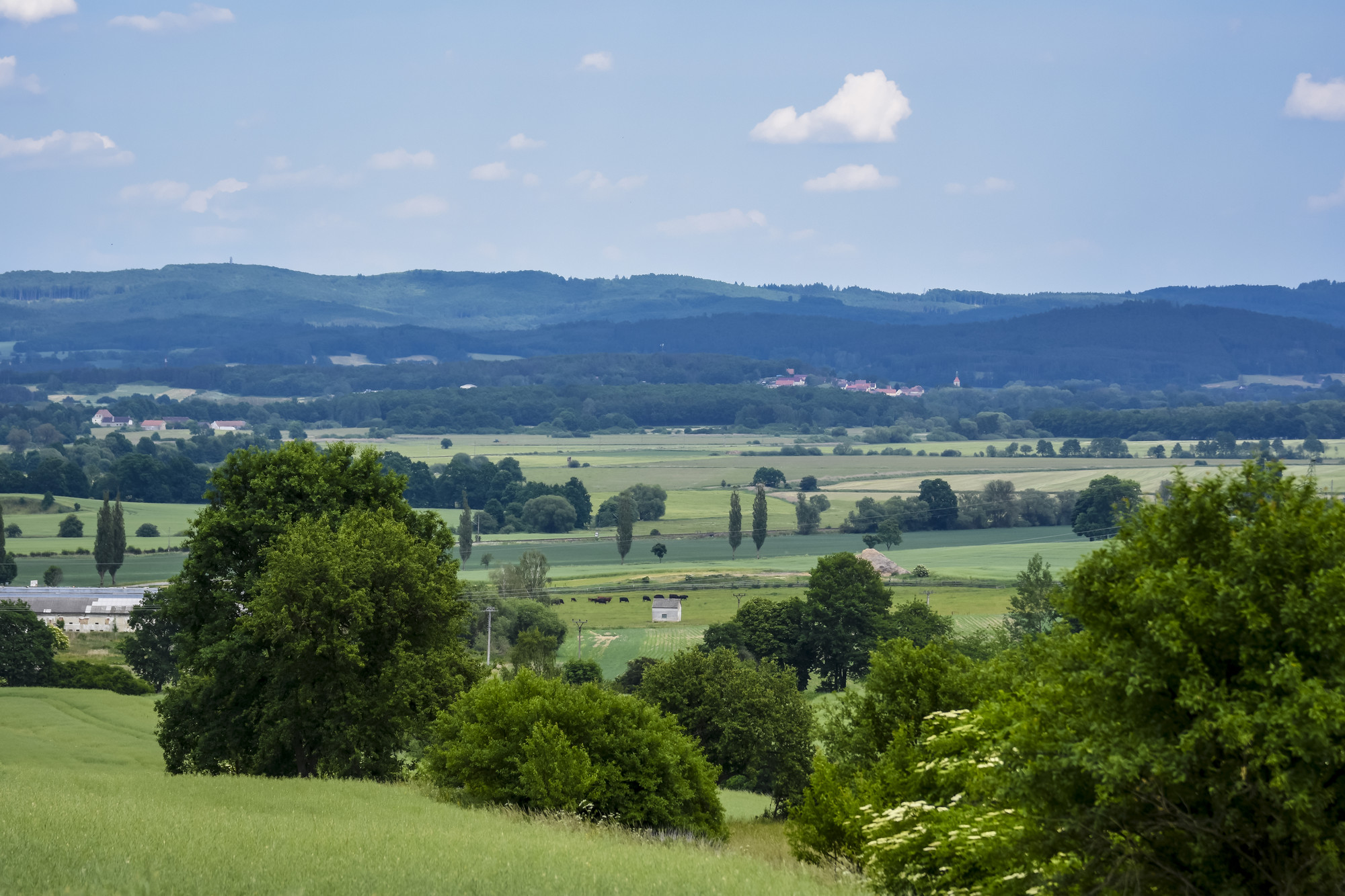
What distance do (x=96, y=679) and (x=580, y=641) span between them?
30558 mm

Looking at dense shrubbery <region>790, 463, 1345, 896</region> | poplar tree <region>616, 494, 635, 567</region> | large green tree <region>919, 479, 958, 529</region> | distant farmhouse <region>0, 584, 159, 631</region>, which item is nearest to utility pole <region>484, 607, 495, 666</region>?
distant farmhouse <region>0, 584, 159, 631</region>

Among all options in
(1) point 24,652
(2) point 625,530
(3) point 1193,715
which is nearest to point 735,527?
(2) point 625,530

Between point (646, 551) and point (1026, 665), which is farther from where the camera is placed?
point (646, 551)

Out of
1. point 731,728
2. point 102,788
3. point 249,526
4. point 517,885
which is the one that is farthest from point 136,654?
point 517,885

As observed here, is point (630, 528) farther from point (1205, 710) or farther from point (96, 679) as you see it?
point (1205, 710)

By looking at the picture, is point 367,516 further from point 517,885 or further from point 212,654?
point 517,885

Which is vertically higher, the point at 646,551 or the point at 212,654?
the point at 212,654

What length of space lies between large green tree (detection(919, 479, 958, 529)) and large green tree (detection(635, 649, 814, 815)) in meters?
116

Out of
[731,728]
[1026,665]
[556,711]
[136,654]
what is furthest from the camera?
[136,654]

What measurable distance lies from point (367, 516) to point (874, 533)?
398 feet

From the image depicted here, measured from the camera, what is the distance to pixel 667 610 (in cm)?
10075

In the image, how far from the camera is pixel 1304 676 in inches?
465

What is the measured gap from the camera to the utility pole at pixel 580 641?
8450cm

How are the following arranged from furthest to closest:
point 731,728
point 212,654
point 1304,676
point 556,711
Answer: point 731,728 → point 212,654 → point 556,711 → point 1304,676
